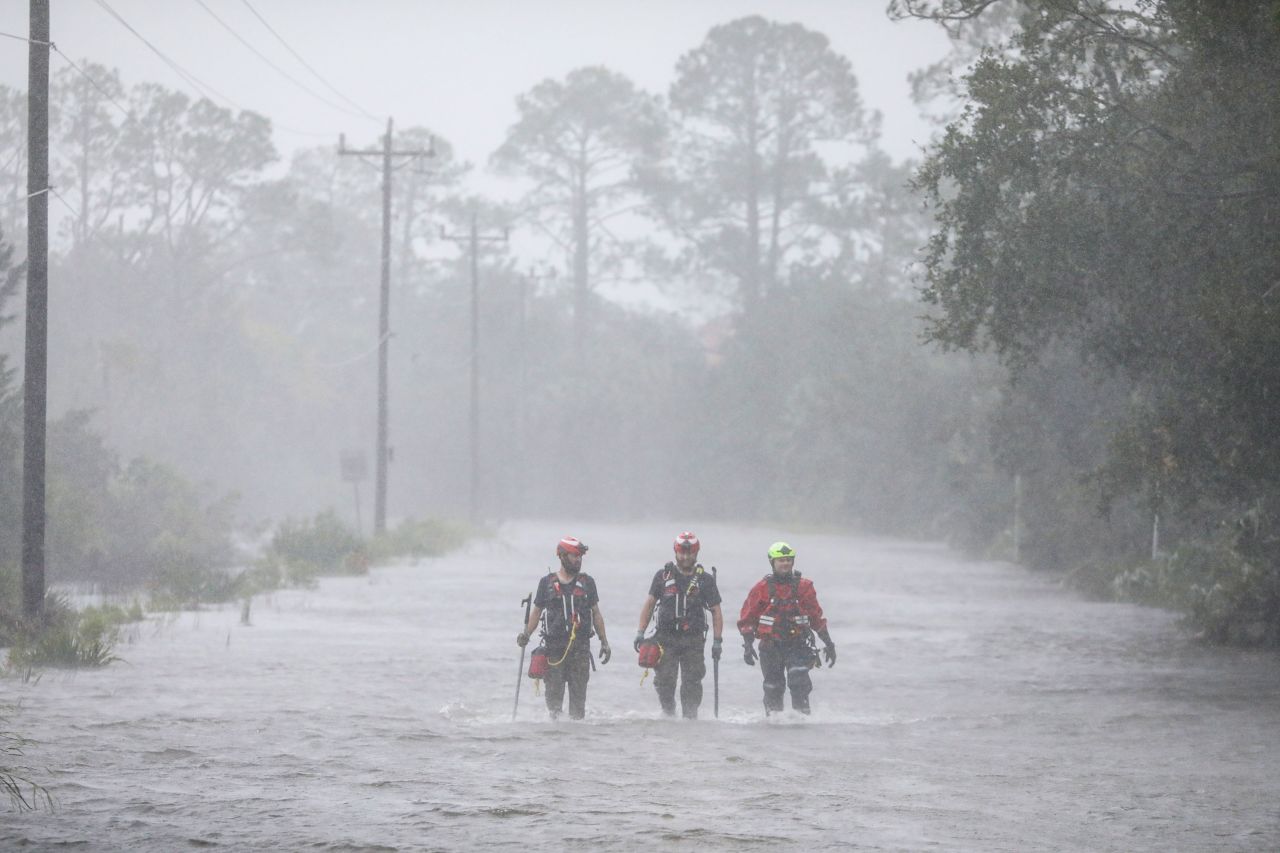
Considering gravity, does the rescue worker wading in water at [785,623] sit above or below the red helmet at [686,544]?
below

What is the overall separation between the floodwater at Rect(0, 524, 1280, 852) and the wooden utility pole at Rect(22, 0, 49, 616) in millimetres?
1600

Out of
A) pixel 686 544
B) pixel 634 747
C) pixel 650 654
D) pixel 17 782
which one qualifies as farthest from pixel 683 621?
pixel 17 782

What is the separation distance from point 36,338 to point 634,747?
30.9 ft

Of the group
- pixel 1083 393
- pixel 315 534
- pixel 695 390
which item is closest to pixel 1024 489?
pixel 1083 393

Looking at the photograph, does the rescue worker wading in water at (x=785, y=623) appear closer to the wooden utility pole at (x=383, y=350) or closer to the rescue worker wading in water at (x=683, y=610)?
the rescue worker wading in water at (x=683, y=610)

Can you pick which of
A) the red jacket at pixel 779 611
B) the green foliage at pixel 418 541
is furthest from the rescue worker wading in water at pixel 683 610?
the green foliage at pixel 418 541

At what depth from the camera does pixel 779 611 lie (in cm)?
1591

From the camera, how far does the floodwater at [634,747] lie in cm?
1084

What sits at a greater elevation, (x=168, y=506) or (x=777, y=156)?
(x=777, y=156)

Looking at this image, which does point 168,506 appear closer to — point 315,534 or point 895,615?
point 315,534

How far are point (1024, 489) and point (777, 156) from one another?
45138mm

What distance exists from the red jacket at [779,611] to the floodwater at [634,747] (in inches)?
33.3

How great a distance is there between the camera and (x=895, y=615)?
98.7ft

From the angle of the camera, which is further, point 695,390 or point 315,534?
point 695,390
